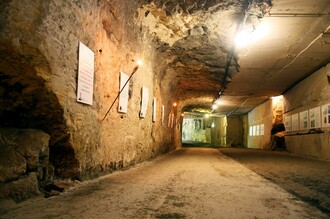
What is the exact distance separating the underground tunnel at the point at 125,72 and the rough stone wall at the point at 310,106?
0.13ft

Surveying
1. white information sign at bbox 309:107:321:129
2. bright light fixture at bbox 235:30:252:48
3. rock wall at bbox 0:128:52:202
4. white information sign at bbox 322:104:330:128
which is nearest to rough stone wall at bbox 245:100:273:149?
white information sign at bbox 309:107:321:129

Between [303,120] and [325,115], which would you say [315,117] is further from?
[303,120]

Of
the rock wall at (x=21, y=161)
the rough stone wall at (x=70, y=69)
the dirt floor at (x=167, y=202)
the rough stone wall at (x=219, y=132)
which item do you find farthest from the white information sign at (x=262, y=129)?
the rock wall at (x=21, y=161)

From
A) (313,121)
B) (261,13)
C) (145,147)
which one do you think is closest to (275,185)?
(261,13)

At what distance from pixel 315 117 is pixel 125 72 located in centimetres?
705

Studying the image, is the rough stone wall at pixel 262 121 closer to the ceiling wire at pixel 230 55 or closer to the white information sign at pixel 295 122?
the white information sign at pixel 295 122

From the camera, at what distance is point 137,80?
22.0ft

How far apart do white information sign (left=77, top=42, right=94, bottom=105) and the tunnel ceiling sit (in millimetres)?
2221

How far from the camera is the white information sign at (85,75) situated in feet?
12.2

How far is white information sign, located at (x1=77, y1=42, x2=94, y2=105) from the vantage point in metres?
3.73

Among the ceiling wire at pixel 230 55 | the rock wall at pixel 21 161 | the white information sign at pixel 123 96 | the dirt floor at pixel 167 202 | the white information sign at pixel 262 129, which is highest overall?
the ceiling wire at pixel 230 55

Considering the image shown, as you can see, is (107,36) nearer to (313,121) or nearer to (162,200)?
(162,200)

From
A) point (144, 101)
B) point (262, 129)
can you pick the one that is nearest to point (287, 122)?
point (262, 129)

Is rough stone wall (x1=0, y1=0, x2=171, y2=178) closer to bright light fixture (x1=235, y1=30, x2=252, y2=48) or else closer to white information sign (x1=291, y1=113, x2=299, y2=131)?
bright light fixture (x1=235, y1=30, x2=252, y2=48)
